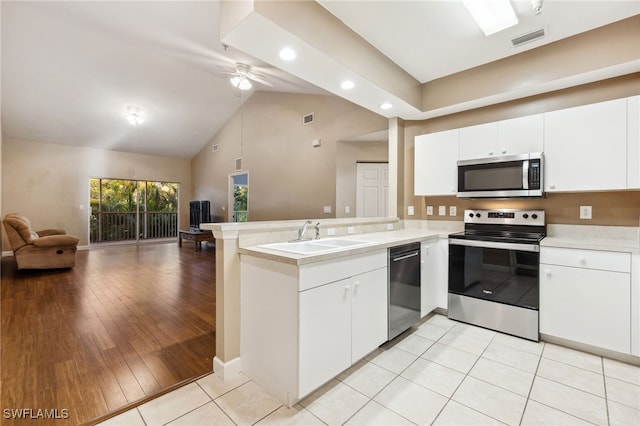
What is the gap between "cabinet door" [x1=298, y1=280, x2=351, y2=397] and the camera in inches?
62.3

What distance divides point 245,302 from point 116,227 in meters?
8.43

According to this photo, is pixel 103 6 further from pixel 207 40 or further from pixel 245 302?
pixel 245 302

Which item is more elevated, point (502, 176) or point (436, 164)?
point (436, 164)

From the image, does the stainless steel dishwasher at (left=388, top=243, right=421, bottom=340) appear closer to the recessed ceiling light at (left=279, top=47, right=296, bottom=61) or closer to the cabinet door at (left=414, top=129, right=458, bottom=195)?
the cabinet door at (left=414, top=129, right=458, bottom=195)

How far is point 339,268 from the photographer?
1786mm

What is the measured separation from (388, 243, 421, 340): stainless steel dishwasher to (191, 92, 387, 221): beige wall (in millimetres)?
2350

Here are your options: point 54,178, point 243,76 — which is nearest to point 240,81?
point 243,76

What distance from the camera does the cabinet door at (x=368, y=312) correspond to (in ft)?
6.27

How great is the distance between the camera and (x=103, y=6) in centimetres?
365

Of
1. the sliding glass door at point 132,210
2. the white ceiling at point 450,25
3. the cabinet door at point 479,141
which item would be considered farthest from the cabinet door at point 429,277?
the sliding glass door at point 132,210

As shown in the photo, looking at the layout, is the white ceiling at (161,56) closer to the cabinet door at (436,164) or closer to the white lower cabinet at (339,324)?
the cabinet door at (436,164)

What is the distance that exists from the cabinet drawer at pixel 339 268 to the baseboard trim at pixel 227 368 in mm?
874

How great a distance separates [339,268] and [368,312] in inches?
19.2

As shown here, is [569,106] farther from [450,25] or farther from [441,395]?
[441,395]
